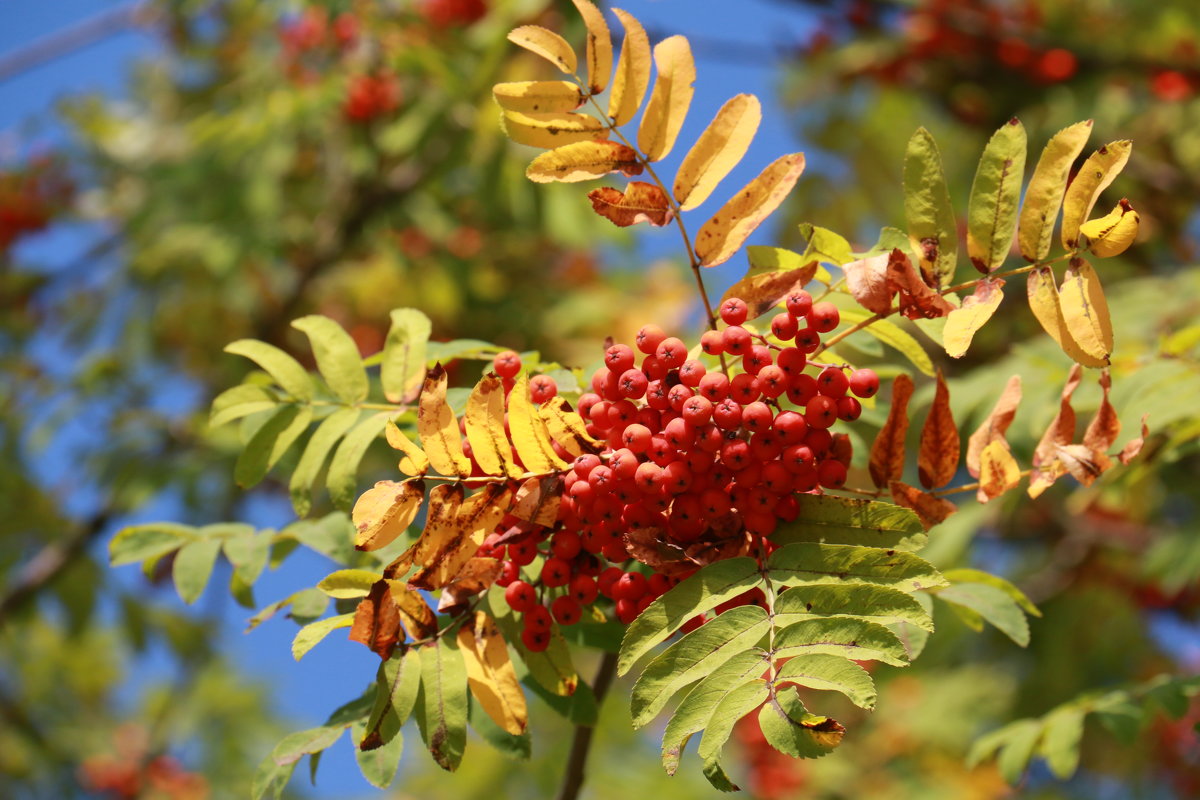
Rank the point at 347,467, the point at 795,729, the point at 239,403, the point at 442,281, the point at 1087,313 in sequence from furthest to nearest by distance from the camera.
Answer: the point at 442,281 < the point at 239,403 < the point at 347,467 < the point at 1087,313 < the point at 795,729

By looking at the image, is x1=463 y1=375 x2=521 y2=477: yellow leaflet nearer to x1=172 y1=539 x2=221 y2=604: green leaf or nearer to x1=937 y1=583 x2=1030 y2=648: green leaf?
x1=172 y1=539 x2=221 y2=604: green leaf

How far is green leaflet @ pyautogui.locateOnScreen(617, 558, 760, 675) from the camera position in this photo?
4.08 feet

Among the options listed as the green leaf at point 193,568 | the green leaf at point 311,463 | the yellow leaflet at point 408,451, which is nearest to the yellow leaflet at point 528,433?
the yellow leaflet at point 408,451

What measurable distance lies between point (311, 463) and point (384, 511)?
1.35ft

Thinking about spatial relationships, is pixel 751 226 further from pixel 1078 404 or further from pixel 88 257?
pixel 88 257

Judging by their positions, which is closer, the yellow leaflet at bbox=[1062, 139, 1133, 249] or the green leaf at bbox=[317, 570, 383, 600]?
the yellow leaflet at bbox=[1062, 139, 1133, 249]

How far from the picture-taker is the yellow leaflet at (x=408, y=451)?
1.32m

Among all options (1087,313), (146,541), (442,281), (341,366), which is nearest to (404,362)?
(341,366)

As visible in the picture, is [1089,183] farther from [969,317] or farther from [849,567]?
[849,567]

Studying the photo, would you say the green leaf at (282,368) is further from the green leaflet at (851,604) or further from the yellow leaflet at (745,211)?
the green leaflet at (851,604)

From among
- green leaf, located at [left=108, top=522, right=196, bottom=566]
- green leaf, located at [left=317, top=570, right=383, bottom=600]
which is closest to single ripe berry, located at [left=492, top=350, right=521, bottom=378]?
green leaf, located at [left=317, top=570, right=383, bottom=600]

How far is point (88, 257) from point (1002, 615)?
5330 millimetres

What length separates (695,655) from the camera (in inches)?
49.1

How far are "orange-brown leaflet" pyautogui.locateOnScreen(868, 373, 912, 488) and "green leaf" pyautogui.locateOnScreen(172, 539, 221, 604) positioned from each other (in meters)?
1.07
